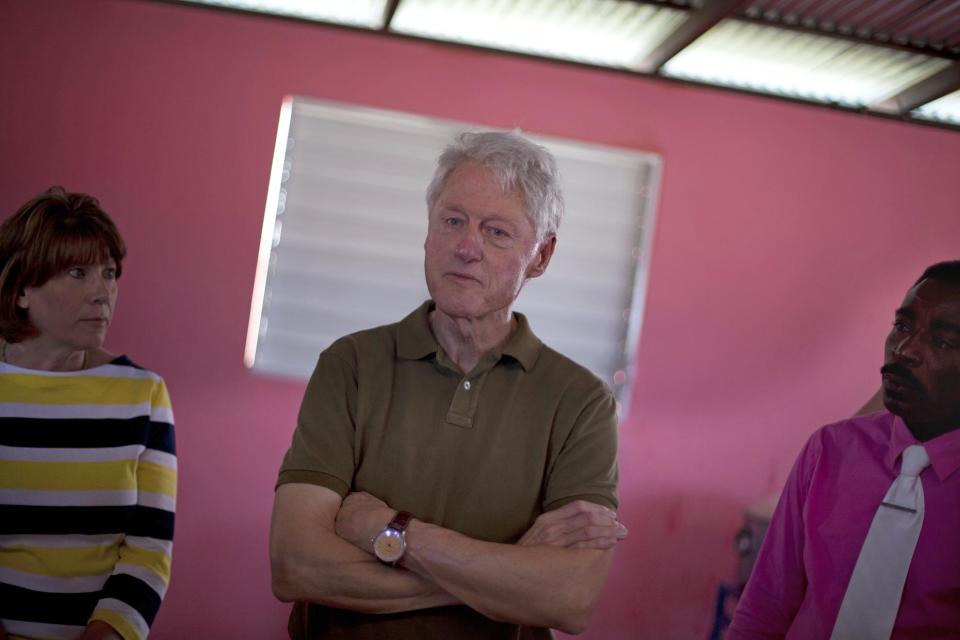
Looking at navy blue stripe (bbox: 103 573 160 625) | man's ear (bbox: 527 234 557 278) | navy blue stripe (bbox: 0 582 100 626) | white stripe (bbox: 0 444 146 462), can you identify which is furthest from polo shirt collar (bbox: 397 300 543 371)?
navy blue stripe (bbox: 0 582 100 626)

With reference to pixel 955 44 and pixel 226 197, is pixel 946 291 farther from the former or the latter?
pixel 226 197

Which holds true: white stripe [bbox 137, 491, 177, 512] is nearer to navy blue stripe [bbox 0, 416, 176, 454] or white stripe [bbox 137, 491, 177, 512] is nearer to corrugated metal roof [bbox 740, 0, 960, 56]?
navy blue stripe [bbox 0, 416, 176, 454]

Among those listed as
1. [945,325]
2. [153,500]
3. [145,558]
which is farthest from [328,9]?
[945,325]

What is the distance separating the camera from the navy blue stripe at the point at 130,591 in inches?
83.9

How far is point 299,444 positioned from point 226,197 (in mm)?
2560

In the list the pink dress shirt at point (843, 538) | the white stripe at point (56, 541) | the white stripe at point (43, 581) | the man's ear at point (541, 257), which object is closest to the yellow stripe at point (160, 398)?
the white stripe at point (56, 541)

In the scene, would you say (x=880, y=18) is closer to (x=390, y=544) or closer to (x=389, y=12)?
(x=389, y=12)

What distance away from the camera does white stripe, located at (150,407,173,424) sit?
227 centimetres

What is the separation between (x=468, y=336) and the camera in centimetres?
206

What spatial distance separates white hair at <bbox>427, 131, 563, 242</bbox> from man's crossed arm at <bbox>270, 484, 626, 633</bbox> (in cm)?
64

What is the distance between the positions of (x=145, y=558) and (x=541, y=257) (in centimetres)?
112

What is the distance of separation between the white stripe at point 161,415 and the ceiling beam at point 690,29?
1.99 metres

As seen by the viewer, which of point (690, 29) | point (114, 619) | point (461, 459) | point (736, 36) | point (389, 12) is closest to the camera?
point (461, 459)

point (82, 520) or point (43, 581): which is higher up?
point (82, 520)
